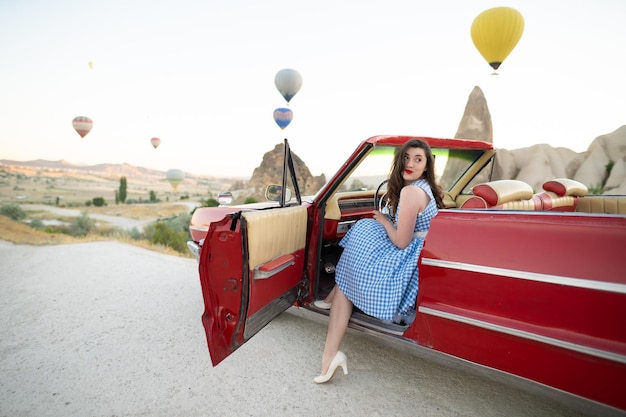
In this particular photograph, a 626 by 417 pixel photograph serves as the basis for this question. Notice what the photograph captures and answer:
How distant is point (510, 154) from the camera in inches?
1174

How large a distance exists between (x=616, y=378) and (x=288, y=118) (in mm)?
19082

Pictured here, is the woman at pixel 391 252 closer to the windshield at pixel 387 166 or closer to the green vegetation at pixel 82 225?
the windshield at pixel 387 166

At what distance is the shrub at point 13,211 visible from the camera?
14375 millimetres

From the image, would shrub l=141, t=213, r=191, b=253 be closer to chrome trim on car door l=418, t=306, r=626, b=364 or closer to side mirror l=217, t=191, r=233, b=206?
side mirror l=217, t=191, r=233, b=206

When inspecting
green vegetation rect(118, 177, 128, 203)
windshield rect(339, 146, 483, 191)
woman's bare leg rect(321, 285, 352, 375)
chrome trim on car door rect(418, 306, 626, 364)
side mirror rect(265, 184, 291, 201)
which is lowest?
green vegetation rect(118, 177, 128, 203)

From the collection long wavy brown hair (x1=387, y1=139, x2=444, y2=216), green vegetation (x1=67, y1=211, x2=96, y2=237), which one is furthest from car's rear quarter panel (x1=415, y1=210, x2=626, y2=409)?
green vegetation (x1=67, y1=211, x2=96, y2=237)

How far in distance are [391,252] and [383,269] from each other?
4.9 inches

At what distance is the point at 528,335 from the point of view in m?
1.60

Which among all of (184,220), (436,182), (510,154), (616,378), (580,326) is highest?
(510,154)

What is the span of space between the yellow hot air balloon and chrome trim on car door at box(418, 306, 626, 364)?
14.5 m

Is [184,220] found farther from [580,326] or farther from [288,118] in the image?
[580,326]

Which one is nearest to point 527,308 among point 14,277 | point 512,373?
point 512,373

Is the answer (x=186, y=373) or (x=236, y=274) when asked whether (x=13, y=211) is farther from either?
(x=236, y=274)

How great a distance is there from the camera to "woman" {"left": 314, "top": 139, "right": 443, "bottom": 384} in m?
2.05
